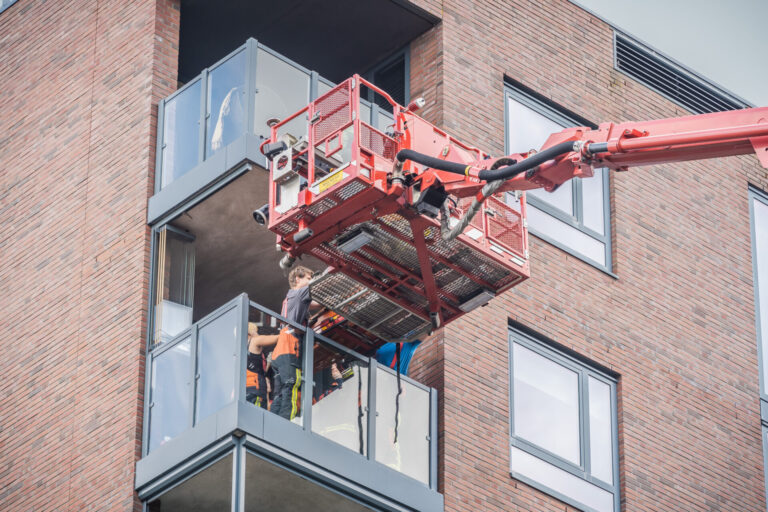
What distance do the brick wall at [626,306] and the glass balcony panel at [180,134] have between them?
3.78 m

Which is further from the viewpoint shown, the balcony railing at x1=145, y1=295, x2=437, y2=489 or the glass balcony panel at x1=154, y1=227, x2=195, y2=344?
the glass balcony panel at x1=154, y1=227, x2=195, y2=344

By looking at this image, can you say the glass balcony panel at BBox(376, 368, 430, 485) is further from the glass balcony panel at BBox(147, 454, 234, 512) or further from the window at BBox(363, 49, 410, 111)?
the window at BBox(363, 49, 410, 111)

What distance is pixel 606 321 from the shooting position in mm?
27406

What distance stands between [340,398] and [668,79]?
433 inches

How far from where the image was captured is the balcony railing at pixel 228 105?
24.1 meters

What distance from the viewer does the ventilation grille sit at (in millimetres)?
30484

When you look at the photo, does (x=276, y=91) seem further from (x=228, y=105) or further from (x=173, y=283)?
(x=173, y=283)

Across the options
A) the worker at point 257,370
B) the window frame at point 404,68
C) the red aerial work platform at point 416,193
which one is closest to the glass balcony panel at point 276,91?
the red aerial work platform at point 416,193

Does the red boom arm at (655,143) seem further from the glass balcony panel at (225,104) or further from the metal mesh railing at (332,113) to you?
the glass balcony panel at (225,104)

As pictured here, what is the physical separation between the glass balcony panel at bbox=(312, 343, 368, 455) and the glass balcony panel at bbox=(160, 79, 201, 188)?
347 centimetres

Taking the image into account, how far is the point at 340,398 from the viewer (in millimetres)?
22656

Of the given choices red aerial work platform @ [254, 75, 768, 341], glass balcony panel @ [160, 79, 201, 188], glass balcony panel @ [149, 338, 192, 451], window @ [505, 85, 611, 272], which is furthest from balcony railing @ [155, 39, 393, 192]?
window @ [505, 85, 611, 272]

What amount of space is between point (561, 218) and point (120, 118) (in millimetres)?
6605

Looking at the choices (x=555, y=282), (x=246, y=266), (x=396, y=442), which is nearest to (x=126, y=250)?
(x=246, y=266)
